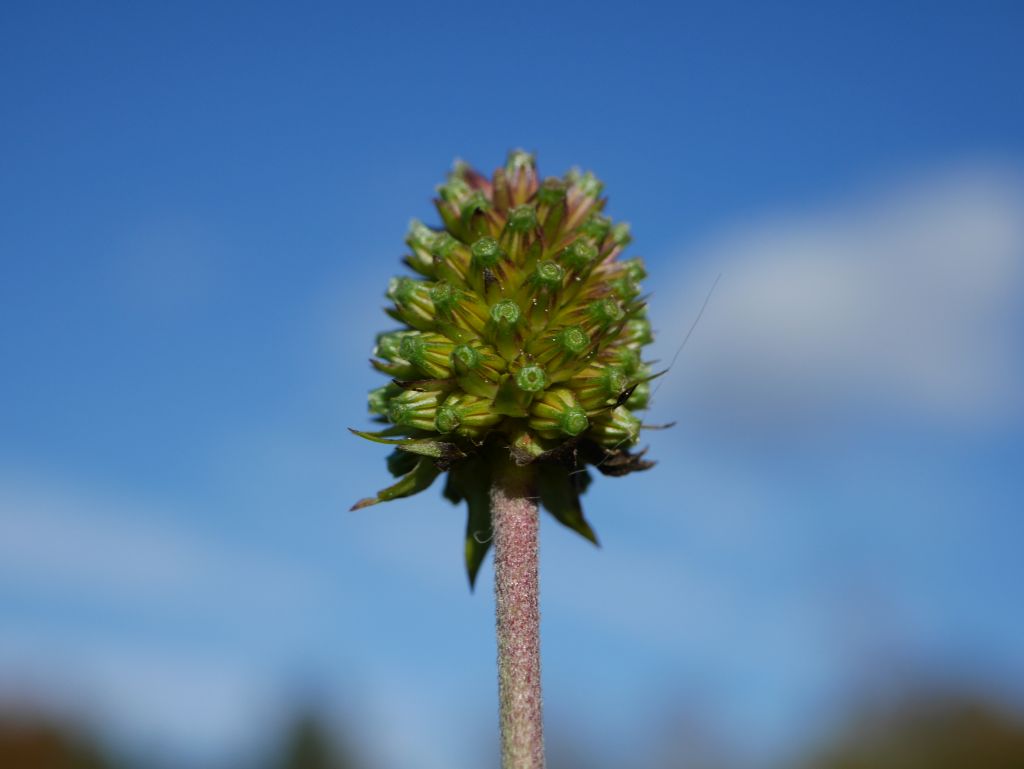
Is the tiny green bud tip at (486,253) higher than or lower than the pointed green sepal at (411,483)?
higher

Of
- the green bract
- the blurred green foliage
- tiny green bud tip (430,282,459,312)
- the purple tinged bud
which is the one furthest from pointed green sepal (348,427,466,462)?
the blurred green foliage

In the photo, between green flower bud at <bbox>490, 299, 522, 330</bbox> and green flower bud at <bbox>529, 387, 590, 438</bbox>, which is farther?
green flower bud at <bbox>490, 299, 522, 330</bbox>

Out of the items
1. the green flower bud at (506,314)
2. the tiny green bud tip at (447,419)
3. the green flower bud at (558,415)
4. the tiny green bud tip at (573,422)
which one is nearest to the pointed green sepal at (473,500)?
the tiny green bud tip at (447,419)

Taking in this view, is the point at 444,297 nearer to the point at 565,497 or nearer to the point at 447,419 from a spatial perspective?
the point at 447,419

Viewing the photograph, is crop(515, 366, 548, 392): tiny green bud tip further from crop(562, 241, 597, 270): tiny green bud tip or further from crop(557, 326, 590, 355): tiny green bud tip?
crop(562, 241, 597, 270): tiny green bud tip

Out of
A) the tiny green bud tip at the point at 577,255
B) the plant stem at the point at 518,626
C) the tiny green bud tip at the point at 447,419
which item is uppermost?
the tiny green bud tip at the point at 577,255

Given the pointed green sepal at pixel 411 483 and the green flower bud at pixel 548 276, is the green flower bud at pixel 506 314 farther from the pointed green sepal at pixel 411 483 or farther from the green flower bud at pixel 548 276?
the pointed green sepal at pixel 411 483

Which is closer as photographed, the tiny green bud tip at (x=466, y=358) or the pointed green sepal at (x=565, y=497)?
the tiny green bud tip at (x=466, y=358)

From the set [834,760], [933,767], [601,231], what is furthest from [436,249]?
[834,760]
